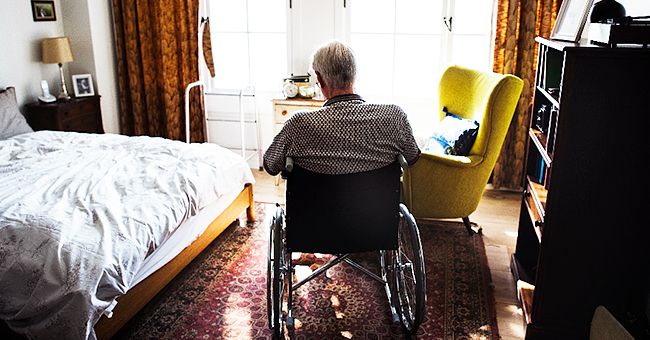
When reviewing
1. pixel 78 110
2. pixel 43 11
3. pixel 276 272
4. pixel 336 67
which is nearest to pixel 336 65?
pixel 336 67

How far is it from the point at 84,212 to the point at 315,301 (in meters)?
1.15

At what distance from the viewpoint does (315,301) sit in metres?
2.73

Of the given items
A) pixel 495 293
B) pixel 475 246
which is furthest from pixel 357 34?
pixel 495 293

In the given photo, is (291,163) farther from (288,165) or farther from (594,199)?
(594,199)

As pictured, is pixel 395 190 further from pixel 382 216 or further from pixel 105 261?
pixel 105 261

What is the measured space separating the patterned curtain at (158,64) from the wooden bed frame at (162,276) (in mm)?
1620

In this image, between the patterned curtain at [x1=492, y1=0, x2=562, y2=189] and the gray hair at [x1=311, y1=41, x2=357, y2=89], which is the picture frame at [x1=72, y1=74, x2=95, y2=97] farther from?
the patterned curtain at [x1=492, y1=0, x2=562, y2=189]

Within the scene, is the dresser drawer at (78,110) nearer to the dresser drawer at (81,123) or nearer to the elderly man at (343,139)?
the dresser drawer at (81,123)

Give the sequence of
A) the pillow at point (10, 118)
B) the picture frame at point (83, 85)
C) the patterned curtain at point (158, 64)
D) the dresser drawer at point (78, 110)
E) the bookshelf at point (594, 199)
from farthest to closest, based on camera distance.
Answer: the patterned curtain at point (158, 64) → the picture frame at point (83, 85) → the dresser drawer at point (78, 110) → the pillow at point (10, 118) → the bookshelf at point (594, 199)

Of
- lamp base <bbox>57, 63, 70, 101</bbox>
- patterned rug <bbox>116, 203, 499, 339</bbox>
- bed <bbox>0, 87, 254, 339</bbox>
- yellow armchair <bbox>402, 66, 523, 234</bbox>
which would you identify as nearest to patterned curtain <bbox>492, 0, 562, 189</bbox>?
yellow armchair <bbox>402, 66, 523, 234</bbox>

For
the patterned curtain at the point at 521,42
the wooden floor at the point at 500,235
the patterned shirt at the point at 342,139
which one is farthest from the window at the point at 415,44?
the patterned shirt at the point at 342,139

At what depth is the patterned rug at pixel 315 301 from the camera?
8.13ft

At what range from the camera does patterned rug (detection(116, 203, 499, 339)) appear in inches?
97.6

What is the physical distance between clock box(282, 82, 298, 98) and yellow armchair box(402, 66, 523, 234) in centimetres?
151
